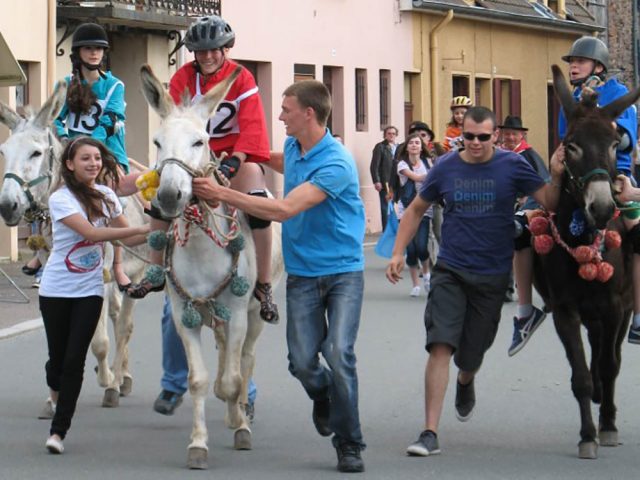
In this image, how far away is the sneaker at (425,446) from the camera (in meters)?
9.31

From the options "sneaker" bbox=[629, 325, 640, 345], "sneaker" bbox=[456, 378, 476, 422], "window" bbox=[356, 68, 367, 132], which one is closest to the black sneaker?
"sneaker" bbox=[456, 378, 476, 422]

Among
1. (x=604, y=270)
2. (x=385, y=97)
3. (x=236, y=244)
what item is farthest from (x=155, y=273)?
(x=385, y=97)

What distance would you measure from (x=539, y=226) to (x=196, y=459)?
93.3 inches

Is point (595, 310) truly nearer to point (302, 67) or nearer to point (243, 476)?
point (243, 476)

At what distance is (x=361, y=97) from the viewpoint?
3847 cm

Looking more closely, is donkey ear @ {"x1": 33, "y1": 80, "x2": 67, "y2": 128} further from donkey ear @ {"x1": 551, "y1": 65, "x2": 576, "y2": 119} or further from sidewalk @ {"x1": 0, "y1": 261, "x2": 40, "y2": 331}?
sidewalk @ {"x1": 0, "y1": 261, "x2": 40, "y2": 331}

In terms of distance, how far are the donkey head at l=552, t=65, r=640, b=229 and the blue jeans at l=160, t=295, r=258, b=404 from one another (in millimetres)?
2526

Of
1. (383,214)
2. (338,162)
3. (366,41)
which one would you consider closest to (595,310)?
(338,162)

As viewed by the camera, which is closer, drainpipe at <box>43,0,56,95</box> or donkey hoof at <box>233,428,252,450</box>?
donkey hoof at <box>233,428,252,450</box>

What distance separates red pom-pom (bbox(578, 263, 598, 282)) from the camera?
30.9ft

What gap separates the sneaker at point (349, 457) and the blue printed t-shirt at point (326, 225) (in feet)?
2.97

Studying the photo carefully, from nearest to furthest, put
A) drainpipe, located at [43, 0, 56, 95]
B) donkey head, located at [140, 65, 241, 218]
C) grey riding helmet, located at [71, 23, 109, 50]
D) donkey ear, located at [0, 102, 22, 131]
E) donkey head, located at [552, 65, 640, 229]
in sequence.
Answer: donkey head, located at [140, 65, 241, 218] < donkey head, located at [552, 65, 640, 229] < donkey ear, located at [0, 102, 22, 131] < grey riding helmet, located at [71, 23, 109, 50] < drainpipe, located at [43, 0, 56, 95]

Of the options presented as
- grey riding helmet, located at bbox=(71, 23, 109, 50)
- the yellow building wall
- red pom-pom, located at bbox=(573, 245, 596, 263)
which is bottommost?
red pom-pom, located at bbox=(573, 245, 596, 263)

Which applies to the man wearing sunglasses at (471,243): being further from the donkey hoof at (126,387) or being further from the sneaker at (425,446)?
the donkey hoof at (126,387)
